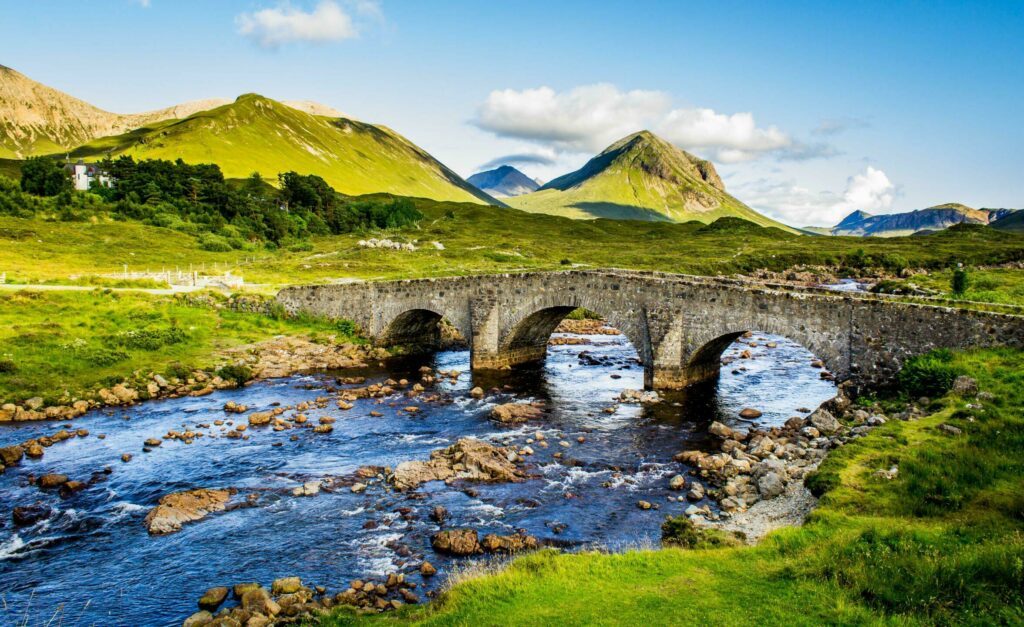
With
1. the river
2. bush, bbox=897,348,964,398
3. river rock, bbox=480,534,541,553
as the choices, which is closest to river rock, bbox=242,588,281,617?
the river

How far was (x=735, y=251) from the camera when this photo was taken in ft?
385

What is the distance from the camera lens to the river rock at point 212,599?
1559 centimetres

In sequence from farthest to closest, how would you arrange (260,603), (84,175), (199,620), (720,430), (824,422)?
(84,175), (720,430), (824,422), (260,603), (199,620)

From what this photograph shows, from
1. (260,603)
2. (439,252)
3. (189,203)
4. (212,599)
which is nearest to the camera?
(260,603)

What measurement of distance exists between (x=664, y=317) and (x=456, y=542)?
20.0m

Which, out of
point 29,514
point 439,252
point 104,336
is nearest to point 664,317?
point 29,514

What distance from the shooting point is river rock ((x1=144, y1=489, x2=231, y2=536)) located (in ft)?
65.3

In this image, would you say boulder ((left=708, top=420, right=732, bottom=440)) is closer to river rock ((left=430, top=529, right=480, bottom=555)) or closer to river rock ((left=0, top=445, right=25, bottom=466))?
river rock ((left=430, top=529, right=480, bottom=555))

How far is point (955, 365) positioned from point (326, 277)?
2127 inches

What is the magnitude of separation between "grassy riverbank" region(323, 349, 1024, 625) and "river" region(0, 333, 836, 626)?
3.93 m

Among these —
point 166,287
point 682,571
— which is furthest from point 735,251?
point 682,571

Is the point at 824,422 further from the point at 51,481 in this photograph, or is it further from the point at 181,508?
the point at 51,481

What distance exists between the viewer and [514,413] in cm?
3181

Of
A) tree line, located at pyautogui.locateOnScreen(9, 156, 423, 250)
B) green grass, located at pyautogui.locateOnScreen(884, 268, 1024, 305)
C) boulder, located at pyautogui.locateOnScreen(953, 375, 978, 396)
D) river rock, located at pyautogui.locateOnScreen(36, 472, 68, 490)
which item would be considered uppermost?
tree line, located at pyautogui.locateOnScreen(9, 156, 423, 250)
